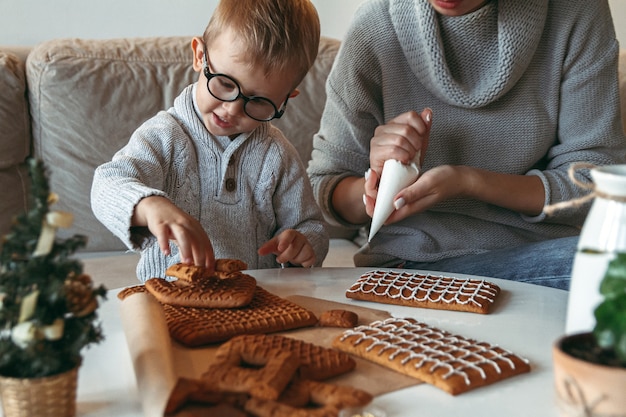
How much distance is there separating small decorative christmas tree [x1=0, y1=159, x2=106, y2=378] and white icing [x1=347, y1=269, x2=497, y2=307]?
0.58 meters

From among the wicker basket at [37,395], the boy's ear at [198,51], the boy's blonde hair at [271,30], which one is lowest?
the wicker basket at [37,395]

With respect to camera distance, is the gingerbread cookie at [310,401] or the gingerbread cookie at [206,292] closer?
the gingerbread cookie at [310,401]

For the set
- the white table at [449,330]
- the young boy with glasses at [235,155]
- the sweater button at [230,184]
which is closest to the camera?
the white table at [449,330]

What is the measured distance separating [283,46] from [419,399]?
797mm

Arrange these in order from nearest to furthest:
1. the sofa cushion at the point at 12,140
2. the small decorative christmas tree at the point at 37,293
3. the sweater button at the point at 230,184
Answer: the small decorative christmas tree at the point at 37,293 → the sweater button at the point at 230,184 → the sofa cushion at the point at 12,140

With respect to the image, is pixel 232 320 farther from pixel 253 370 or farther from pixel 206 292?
pixel 253 370

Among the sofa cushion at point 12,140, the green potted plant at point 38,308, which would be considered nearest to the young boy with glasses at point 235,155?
the green potted plant at point 38,308

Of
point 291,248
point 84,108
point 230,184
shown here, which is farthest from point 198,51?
point 84,108

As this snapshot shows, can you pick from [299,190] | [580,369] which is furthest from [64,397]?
[299,190]

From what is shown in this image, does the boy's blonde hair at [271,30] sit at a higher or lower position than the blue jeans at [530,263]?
higher

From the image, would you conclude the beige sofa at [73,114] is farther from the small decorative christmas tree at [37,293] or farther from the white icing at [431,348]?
the small decorative christmas tree at [37,293]

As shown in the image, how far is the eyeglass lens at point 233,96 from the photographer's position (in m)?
1.42

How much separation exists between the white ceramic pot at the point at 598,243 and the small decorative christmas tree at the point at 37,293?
19.5 inches

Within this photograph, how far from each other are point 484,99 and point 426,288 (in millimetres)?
592
